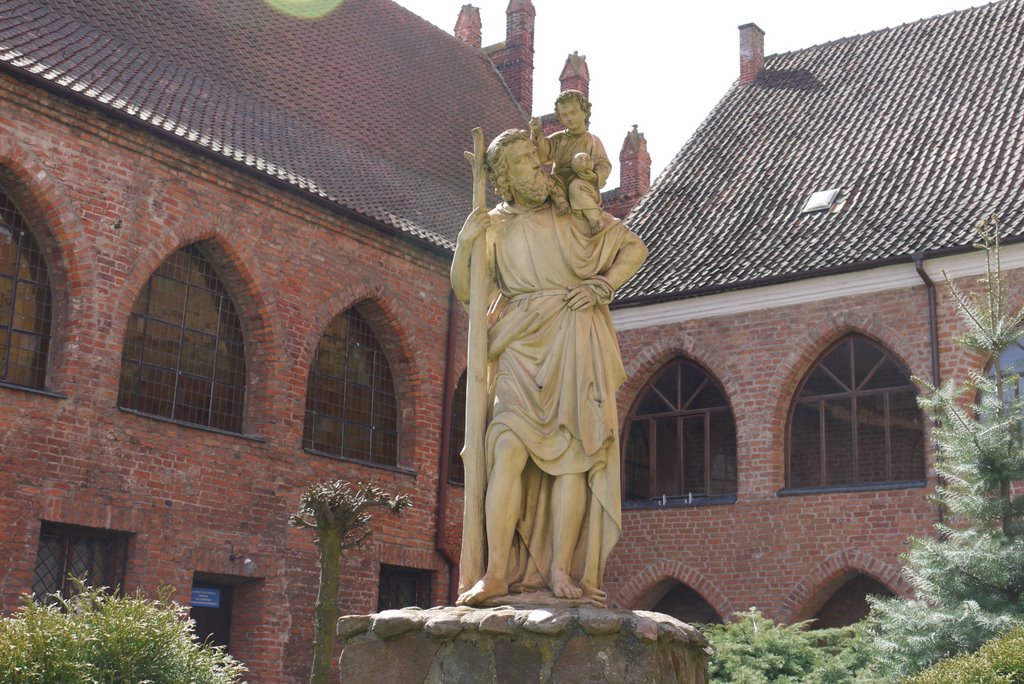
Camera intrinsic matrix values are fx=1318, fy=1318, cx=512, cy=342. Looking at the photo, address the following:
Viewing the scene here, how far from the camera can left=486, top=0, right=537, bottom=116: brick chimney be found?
2780 cm

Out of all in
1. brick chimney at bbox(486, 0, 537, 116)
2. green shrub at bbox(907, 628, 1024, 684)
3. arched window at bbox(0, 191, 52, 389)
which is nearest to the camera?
green shrub at bbox(907, 628, 1024, 684)

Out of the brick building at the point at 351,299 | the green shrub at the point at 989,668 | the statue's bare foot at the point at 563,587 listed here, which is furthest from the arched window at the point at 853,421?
the statue's bare foot at the point at 563,587

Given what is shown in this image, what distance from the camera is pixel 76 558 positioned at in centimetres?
1471

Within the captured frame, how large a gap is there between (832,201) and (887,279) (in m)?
2.30

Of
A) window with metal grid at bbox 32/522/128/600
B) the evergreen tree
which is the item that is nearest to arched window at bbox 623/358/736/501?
the evergreen tree

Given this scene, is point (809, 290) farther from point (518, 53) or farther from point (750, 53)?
point (518, 53)

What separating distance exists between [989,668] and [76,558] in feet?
33.4

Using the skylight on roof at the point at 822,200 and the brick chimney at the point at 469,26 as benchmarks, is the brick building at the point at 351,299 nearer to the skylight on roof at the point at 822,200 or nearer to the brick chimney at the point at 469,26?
the skylight on roof at the point at 822,200

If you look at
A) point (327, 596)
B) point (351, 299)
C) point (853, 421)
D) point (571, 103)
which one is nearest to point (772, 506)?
point (853, 421)

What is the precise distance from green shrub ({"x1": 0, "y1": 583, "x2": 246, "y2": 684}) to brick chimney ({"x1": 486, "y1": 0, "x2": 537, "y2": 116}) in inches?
772

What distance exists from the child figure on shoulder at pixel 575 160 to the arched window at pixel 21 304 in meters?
9.50

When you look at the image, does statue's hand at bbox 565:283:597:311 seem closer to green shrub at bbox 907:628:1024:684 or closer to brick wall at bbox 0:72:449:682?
green shrub at bbox 907:628:1024:684

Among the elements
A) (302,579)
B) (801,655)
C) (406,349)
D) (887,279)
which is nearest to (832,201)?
(887,279)

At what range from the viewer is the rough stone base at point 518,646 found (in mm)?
5250
